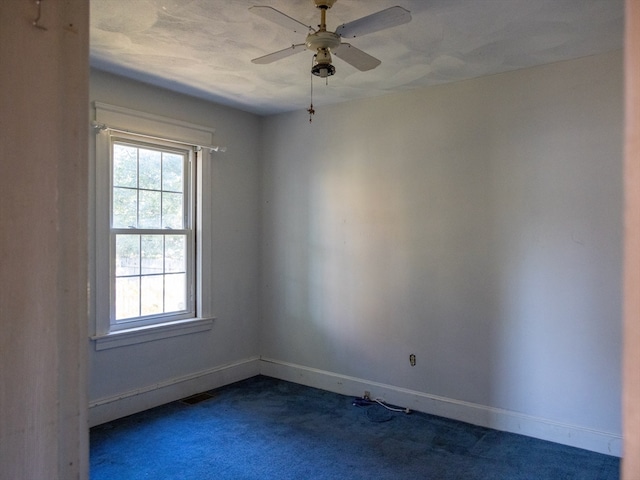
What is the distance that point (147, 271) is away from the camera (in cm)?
385

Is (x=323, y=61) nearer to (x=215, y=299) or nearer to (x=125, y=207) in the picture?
(x=125, y=207)

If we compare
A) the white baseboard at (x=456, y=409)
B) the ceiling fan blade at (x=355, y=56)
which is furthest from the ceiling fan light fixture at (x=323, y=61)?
the white baseboard at (x=456, y=409)

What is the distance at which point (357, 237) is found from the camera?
13.7 feet

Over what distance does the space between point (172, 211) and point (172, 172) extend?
350mm

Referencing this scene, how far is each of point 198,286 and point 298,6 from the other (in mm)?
2662

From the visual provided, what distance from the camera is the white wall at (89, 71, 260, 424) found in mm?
3562

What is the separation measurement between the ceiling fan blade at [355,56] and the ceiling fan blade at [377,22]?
0.09 meters

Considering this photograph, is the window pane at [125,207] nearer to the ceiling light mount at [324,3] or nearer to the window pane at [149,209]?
the window pane at [149,209]

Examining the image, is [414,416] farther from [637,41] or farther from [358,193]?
[637,41]

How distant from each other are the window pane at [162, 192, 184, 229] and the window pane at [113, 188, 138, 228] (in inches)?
11.0

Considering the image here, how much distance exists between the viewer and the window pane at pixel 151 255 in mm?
3822

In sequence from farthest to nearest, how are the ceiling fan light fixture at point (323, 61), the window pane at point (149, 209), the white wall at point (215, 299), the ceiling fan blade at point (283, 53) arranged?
1. the window pane at point (149, 209)
2. the white wall at point (215, 299)
3. the ceiling fan blade at point (283, 53)
4. the ceiling fan light fixture at point (323, 61)

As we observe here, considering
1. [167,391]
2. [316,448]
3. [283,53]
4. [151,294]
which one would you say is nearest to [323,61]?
[283,53]

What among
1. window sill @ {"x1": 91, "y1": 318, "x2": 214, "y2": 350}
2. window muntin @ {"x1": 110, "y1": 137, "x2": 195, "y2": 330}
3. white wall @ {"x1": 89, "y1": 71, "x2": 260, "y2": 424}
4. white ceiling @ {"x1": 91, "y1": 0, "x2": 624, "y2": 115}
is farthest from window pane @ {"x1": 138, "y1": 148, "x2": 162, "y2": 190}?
window sill @ {"x1": 91, "y1": 318, "x2": 214, "y2": 350}
